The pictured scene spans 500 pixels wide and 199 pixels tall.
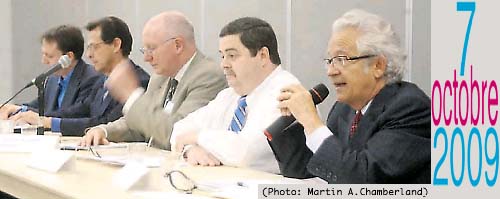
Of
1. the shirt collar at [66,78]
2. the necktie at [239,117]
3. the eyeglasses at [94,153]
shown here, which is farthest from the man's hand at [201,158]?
the shirt collar at [66,78]

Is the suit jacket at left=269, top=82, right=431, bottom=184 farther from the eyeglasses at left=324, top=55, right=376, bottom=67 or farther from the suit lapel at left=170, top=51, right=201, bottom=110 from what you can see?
the suit lapel at left=170, top=51, right=201, bottom=110

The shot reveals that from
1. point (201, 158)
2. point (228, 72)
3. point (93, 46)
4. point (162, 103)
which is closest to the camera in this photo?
point (201, 158)

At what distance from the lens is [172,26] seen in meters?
3.25

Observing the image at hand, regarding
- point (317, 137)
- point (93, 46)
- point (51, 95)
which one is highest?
point (93, 46)

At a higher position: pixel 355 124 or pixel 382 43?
pixel 382 43

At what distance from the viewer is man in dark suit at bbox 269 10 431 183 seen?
74.0 inches

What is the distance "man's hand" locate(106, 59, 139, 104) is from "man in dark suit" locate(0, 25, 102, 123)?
7cm

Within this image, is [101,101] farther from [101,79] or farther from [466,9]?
[466,9]

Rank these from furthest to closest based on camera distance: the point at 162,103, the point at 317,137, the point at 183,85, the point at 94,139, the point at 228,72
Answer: the point at 162,103
the point at 183,85
the point at 94,139
the point at 228,72
the point at 317,137

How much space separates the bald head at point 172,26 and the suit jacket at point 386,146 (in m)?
1.29

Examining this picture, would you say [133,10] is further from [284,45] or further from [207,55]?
[284,45]

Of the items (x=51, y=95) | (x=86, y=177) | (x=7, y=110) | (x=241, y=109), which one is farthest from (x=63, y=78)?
(x=86, y=177)

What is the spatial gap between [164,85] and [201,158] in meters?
0.87

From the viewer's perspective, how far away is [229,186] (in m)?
1.80
